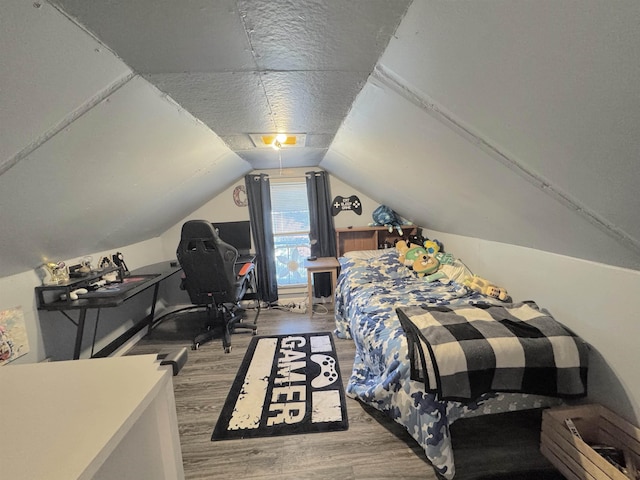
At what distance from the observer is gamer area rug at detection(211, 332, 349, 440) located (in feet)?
5.82

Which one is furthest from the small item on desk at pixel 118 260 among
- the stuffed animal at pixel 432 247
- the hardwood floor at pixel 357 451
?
the stuffed animal at pixel 432 247

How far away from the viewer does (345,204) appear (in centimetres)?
387

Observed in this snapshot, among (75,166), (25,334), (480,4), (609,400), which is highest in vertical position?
(480,4)

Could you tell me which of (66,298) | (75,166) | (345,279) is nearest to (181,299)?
(66,298)

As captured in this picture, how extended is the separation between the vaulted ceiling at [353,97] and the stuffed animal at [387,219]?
1.74m

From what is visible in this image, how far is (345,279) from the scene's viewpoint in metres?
2.97

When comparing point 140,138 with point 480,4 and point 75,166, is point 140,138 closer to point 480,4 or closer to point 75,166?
point 75,166

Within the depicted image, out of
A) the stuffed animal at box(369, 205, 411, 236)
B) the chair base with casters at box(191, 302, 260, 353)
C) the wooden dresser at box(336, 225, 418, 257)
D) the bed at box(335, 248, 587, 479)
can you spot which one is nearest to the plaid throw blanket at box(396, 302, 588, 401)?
the bed at box(335, 248, 587, 479)

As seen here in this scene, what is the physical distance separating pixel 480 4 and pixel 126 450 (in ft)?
4.11

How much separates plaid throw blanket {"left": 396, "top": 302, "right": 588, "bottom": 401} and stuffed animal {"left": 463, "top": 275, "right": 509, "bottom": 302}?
2.16 feet

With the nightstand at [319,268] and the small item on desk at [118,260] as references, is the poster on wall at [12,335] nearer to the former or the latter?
the small item on desk at [118,260]

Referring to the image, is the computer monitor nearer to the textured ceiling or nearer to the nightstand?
the nightstand

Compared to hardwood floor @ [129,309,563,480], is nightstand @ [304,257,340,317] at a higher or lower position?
higher

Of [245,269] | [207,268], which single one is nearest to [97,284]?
[207,268]
